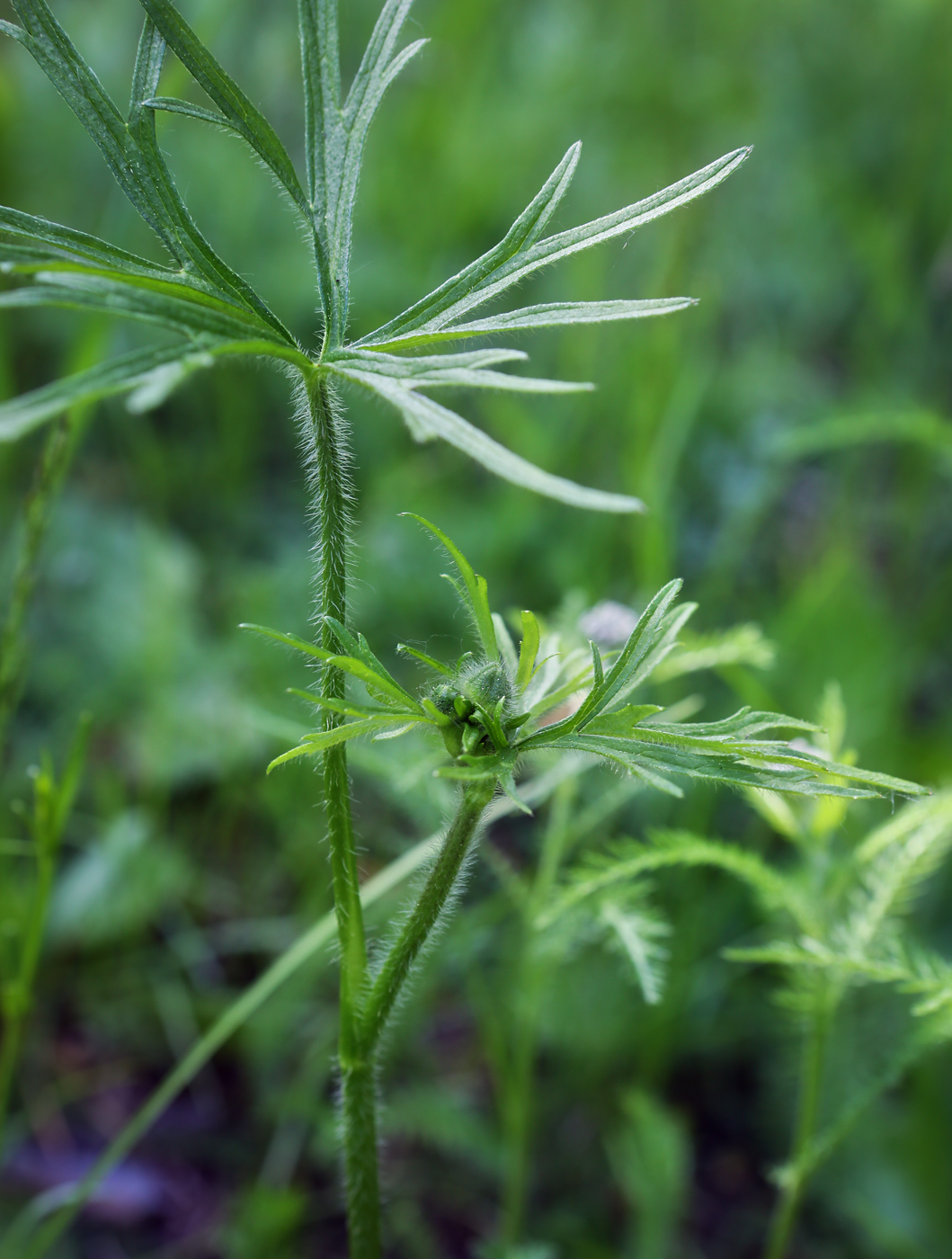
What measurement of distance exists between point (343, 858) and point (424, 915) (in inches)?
3.4

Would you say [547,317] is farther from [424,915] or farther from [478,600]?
[424,915]

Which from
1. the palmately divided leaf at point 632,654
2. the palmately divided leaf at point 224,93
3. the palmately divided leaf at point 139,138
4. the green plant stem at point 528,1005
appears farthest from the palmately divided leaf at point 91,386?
the green plant stem at point 528,1005

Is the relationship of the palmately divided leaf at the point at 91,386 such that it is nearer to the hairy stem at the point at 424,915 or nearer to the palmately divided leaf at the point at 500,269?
the palmately divided leaf at the point at 500,269

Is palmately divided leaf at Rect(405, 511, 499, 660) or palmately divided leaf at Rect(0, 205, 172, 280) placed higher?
palmately divided leaf at Rect(0, 205, 172, 280)

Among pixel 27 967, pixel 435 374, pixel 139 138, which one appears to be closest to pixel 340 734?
pixel 435 374

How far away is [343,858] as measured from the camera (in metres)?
0.89

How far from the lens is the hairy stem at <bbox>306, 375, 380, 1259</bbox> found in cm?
83

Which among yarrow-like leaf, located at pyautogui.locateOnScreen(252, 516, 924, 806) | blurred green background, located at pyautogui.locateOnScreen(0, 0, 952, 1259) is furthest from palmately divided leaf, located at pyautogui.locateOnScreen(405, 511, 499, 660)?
blurred green background, located at pyautogui.locateOnScreen(0, 0, 952, 1259)

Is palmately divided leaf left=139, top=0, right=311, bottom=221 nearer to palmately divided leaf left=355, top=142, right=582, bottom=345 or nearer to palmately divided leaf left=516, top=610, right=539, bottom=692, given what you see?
palmately divided leaf left=355, top=142, right=582, bottom=345

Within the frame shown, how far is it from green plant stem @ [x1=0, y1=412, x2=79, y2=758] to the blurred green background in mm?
365

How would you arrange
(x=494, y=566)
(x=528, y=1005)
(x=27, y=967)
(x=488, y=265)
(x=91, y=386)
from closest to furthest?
(x=91, y=386)
(x=488, y=265)
(x=27, y=967)
(x=528, y=1005)
(x=494, y=566)

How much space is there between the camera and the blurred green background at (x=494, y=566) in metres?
1.86

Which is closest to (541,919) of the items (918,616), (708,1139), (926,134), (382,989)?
(382,989)

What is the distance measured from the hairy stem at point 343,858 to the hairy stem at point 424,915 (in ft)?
0.08
